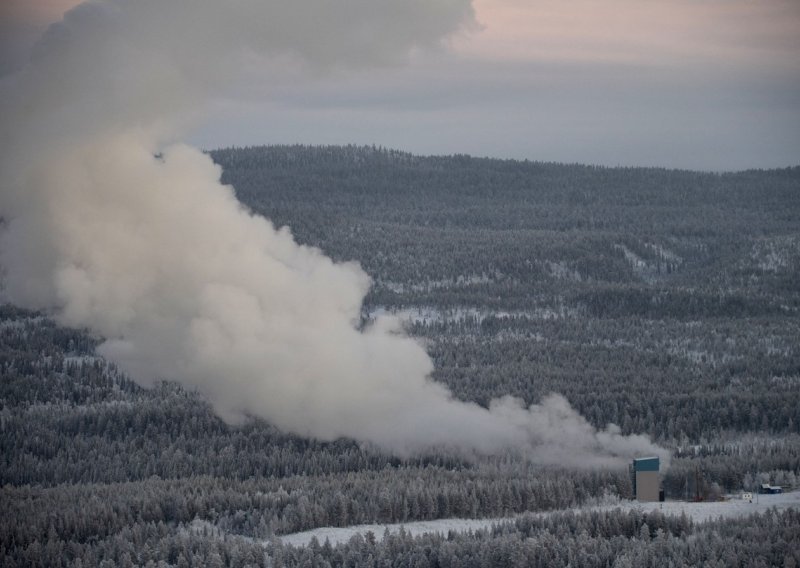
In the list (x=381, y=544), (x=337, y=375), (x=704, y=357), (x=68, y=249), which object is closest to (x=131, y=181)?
(x=68, y=249)

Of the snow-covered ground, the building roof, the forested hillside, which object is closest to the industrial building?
the building roof

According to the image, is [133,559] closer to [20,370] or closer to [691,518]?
[691,518]

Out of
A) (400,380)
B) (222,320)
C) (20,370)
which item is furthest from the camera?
(20,370)

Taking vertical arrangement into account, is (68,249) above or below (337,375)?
above

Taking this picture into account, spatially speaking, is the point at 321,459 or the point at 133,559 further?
the point at 321,459

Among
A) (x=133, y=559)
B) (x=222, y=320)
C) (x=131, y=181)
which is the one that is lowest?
(x=133, y=559)

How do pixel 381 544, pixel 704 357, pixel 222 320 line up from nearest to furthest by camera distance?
1. pixel 381 544
2. pixel 222 320
3. pixel 704 357

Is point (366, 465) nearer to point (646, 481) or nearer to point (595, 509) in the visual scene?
point (646, 481)
